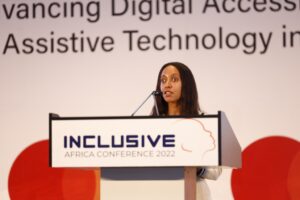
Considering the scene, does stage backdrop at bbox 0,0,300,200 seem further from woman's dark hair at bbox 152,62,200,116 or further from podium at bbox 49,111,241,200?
podium at bbox 49,111,241,200

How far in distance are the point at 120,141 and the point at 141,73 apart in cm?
202

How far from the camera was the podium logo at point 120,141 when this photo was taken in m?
2.44

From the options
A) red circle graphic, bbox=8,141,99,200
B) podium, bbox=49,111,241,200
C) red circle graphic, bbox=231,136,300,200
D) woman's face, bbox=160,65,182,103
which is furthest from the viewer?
red circle graphic, bbox=8,141,99,200

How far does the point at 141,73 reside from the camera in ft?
14.6

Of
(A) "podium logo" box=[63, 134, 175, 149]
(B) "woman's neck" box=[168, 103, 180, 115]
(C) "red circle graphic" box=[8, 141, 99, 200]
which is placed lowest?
(C) "red circle graphic" box=[8, 141, 99, 200]

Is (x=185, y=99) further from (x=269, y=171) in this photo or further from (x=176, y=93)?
(x=269, y=171)

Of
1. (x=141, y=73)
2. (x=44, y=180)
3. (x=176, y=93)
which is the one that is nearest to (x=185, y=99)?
(x=176, y=93)

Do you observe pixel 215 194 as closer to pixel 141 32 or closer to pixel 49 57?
pixel 141 32

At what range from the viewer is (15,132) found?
4.57 m

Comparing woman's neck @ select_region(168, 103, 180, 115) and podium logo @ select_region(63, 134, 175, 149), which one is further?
woman's neck @ select_region(168, 103, 180, 115)

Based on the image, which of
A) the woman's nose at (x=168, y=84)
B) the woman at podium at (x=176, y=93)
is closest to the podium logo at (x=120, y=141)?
the woman at podium at (x=176, y=93)

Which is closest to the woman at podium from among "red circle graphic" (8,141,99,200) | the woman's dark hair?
the woman's dark hair

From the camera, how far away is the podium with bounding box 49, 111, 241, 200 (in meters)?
2.40

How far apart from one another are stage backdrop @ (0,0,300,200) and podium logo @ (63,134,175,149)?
73.7 inches
